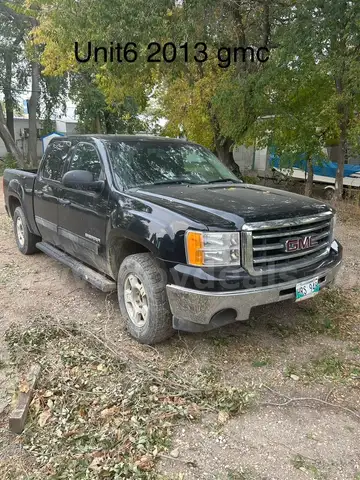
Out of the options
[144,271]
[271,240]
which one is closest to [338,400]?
[271,240]

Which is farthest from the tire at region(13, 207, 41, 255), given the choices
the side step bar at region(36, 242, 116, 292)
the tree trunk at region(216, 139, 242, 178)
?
the tree trunk at region(216, 139, 242, 178)

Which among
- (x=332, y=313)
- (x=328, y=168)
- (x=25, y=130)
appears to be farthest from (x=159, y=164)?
(x=25, y=130)

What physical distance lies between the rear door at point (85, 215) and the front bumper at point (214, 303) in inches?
48.5

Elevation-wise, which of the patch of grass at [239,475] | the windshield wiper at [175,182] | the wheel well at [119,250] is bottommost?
the patch of grass at [239,475]

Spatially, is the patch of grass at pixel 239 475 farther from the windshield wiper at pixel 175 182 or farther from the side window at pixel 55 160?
the side window at pixel 55 160

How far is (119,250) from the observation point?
395 centimetres

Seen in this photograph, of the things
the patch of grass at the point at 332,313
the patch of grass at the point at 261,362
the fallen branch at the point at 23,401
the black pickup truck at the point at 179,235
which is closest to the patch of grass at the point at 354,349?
the patch of grass at the point at 332,313

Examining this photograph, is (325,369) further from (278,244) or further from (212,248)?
(212,248)

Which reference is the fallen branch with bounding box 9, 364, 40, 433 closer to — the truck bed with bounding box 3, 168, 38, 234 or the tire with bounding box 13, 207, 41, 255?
the truck bed with bounding box 3, 168, 38, 234

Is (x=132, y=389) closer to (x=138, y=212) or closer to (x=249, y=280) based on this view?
(x=249, y=280)

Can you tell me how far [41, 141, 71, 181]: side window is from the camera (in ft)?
16.6

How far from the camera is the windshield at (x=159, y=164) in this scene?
4.11m

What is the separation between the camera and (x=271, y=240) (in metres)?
3.24

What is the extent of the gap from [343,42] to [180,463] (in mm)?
7939
